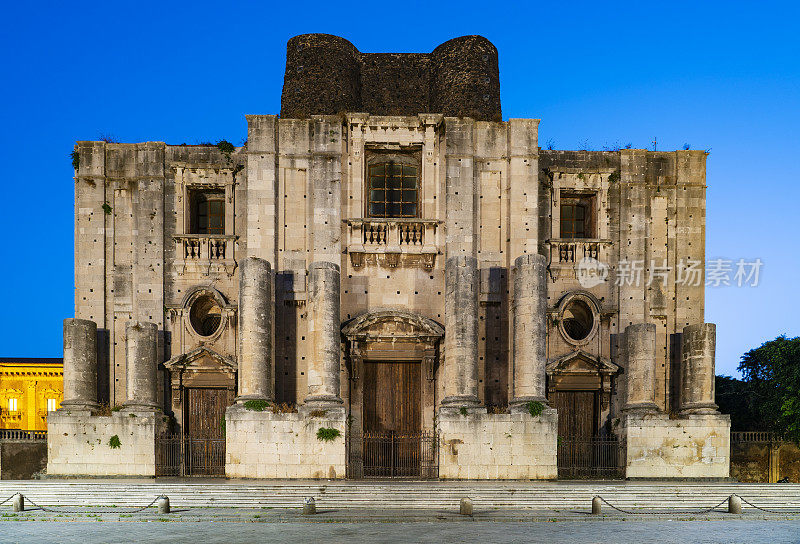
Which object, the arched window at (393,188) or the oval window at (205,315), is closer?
the oval window at (205,315)

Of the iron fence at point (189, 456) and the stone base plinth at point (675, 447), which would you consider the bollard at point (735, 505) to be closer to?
the stone base plinth at point (675, 447)

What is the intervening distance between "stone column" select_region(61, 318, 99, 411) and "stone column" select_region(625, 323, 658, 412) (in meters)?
18.2

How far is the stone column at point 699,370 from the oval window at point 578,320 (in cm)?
345

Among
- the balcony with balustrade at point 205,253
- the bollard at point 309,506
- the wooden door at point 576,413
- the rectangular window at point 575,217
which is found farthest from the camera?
the rectangular window at point 575,217

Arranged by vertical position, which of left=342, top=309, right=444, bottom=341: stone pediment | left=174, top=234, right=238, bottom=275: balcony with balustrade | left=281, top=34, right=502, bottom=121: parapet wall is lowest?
left=342, top=309, right=444, bottom=341: stone pediment

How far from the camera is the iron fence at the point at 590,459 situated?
28203mm

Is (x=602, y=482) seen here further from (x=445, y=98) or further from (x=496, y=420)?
(x=445, y=98)

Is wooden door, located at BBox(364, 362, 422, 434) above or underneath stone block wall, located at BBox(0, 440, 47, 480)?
above

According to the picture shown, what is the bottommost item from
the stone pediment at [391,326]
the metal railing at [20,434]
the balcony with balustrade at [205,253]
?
the metal railing at [20,434]

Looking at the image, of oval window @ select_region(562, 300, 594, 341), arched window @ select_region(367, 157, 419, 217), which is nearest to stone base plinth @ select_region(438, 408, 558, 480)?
oval window @ select_region(562, 300, 594, 341)

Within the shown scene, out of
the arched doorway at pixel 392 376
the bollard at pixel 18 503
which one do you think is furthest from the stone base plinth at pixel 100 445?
the arched doorway at pixel 392 376

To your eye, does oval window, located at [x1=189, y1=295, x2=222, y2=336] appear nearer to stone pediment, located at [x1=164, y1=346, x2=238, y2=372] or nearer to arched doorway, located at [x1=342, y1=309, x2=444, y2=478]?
stone pediment, located at [x1=164, y1=346, x2=238, y2=372]

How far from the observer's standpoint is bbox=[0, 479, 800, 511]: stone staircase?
21766 millimetres

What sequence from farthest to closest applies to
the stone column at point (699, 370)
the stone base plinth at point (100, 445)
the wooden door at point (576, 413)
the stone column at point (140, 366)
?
the wooden door at point (576, 413), the stone column at point (699, 370), the stone column at point (140, 366), the stone base plinth at point (100, 445)
